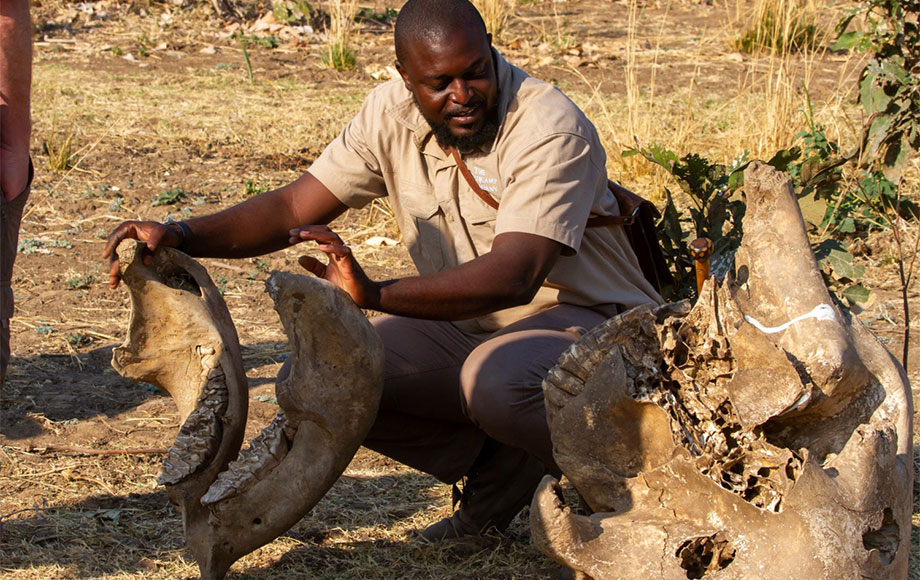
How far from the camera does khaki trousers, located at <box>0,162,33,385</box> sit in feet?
9.67

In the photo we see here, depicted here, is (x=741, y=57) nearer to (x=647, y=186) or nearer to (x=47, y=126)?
(x=647, y=186)

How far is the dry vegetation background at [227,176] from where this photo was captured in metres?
3.32

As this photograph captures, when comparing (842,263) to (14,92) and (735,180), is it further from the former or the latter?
(14,92)

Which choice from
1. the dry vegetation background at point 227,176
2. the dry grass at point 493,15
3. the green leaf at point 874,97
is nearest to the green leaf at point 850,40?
the green leaf at point 874,97

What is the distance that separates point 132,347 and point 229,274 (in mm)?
2755

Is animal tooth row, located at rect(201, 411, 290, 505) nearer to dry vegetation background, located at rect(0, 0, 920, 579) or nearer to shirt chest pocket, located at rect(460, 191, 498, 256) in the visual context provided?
dry vegetation background, located at rect(0, 0, 920, 579)

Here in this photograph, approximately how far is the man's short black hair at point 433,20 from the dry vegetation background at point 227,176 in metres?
1.52

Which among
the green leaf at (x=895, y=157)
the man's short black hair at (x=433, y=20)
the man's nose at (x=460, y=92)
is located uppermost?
the man's short black hair at (x=433, y=20)

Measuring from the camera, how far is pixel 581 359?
2.59 metres

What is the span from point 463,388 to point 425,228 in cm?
59

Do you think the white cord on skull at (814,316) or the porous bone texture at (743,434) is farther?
the white cord on skull at (814,316)

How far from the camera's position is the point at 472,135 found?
3121 mm

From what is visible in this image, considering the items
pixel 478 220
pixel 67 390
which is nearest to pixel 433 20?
pixel 478 220

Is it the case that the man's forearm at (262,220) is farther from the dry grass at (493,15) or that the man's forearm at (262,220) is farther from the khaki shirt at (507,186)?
the dry grass at (493,15)
